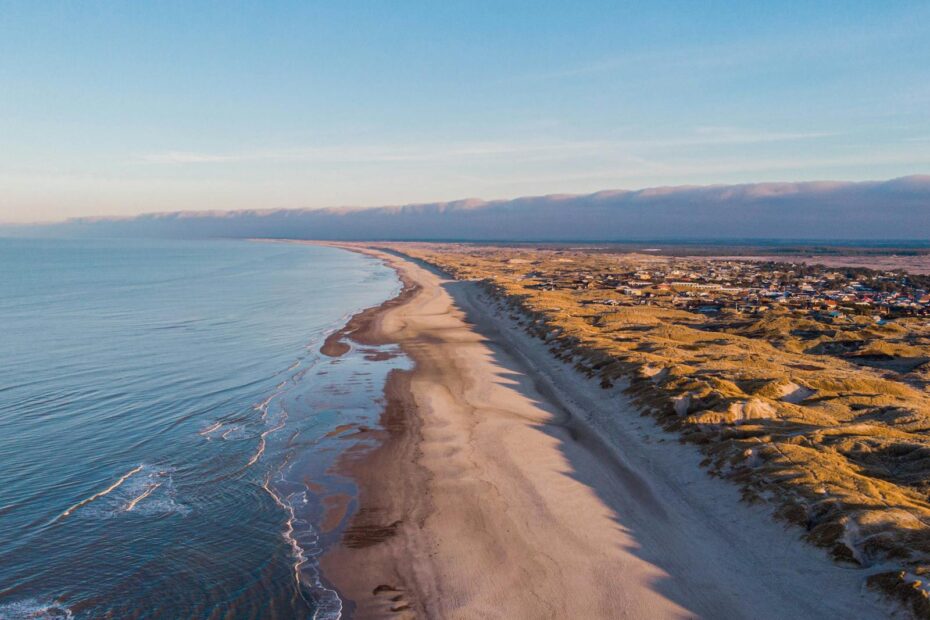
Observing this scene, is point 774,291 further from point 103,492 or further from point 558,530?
point 103,492

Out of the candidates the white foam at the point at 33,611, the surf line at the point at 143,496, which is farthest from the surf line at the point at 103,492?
the white foam at the point at 33,611

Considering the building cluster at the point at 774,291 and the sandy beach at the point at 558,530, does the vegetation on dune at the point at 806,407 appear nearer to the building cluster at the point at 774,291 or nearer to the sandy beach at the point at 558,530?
the sandy beach at the point at 558,530

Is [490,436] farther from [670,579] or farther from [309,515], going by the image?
[670,579]

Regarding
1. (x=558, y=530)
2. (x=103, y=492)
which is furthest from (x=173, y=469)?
(x=558, y=530)

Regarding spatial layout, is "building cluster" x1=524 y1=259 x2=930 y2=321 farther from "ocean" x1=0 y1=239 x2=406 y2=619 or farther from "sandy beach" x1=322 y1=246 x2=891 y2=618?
"ocean" x1=0 y1=239 x2=406 y2=619

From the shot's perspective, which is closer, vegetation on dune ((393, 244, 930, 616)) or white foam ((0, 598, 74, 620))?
white foam ((0, 598, 74, 620))

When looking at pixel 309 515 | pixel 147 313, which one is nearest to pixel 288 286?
pixel 147 313

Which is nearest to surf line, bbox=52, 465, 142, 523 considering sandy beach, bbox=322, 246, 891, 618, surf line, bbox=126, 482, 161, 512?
surf line, bbox=126, 482, 161, 512
